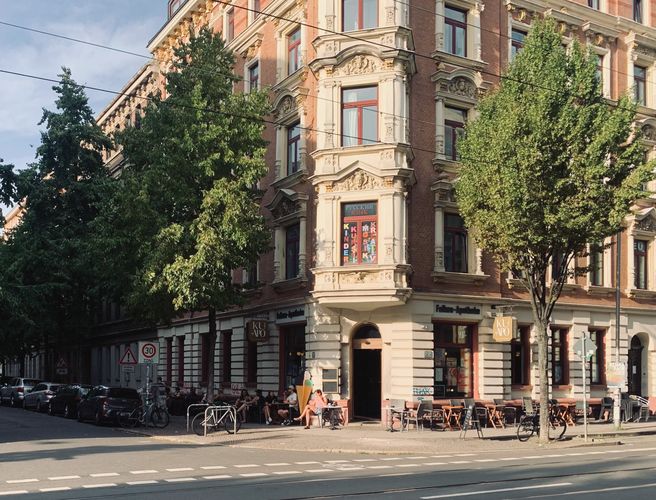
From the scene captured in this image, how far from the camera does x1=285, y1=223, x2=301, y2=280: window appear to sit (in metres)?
31.8

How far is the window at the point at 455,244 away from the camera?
30.0 metres

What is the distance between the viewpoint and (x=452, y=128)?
30688 millimetres

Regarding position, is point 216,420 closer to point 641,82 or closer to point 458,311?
point 458,311

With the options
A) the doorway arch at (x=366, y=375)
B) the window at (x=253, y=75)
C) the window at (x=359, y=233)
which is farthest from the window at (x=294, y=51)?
the doorway arch at (x=366, y=375)

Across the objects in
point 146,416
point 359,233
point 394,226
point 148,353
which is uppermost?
point 394,226

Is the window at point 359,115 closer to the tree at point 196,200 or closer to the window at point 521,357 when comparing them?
the tree at point 196,200

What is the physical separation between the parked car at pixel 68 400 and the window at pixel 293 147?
1255 cm

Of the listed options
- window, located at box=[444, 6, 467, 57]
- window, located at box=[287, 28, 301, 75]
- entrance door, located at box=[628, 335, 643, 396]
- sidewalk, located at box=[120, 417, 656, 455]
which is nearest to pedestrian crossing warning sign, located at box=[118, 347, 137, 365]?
sidewalk, located at box=[120, 417, 656, 455]

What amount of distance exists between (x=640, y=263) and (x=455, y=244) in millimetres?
10645

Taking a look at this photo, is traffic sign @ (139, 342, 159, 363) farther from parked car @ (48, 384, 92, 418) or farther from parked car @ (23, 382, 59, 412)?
parked car @ (23, 382, 59, 412)

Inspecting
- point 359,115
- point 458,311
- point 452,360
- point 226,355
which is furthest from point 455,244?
point 226,355

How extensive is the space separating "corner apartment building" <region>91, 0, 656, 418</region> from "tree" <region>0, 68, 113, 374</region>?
45.7 ft

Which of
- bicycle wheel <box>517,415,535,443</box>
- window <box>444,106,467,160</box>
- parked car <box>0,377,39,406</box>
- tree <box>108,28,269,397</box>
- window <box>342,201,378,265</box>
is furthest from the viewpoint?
parked car <box>0,377,39,406</box>

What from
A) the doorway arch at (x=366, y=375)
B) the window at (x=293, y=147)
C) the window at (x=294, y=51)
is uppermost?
the window at (x=294, y=51)
